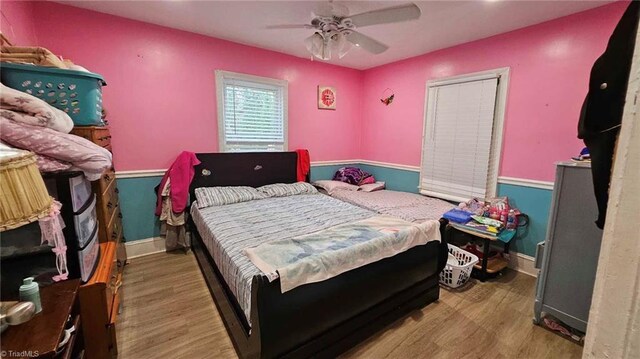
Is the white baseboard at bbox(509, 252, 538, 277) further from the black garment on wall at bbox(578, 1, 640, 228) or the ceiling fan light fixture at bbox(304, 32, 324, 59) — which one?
the ceiling fan light fixture at bbox(304, 32, 324, 59)

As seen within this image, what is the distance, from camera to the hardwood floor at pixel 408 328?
171cm

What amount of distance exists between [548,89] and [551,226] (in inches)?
57.6

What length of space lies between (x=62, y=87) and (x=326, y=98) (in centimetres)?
307

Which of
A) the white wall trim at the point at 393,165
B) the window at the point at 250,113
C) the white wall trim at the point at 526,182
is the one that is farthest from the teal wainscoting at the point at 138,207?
the white wall trim at the point at 526,182

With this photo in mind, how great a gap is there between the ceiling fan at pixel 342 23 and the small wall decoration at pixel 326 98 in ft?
5.49

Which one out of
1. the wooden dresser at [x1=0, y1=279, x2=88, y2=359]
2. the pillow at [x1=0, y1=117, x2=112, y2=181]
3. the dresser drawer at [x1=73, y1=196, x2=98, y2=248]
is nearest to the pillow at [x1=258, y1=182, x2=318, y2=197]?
the dresser drawer at [x1=73, y1=196, x2=98, y2=248]

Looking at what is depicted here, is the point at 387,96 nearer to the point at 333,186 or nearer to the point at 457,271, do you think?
the point at 333,186

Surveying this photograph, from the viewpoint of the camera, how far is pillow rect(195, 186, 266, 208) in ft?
9.34

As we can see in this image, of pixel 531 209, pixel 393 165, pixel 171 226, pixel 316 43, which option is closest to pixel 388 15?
pixel 316 43

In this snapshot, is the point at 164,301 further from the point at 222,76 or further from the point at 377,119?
the point at 377,119

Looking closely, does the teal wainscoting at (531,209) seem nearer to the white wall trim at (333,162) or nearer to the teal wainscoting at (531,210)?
the teal wainscoting at (531,210)

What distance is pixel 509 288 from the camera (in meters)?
2.46

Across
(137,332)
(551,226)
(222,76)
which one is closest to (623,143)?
→ (551,226)
